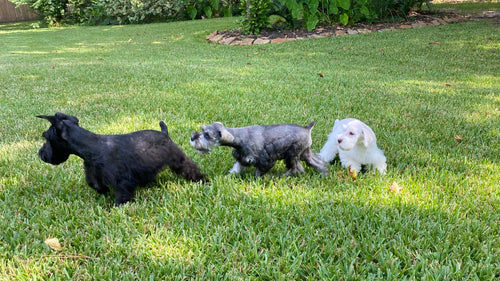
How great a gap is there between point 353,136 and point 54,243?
217cm

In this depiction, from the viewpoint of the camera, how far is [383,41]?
398 inches

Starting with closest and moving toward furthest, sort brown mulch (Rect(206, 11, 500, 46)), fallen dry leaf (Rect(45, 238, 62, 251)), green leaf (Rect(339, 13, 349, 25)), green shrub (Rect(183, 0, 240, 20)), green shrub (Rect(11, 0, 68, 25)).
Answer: fallen dry leaf (Rect(45, 238, 62, 251))
green leaf (Rect(339, 13, 349, 25))
brown mulch (Rect(206, 11, 500, 46))
green shrub (Rect(183, 0, 240, 20))
green shrub (Rect(11, 0, 68, 25))

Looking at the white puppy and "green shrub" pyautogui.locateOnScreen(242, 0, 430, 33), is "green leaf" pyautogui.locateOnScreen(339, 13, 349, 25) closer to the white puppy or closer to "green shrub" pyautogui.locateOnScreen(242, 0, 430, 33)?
"green shrub" pyautogui.locateOnScreen(242, 0, 430, 33)

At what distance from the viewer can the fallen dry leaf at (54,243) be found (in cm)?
202

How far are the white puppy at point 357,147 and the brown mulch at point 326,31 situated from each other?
9.15 metres

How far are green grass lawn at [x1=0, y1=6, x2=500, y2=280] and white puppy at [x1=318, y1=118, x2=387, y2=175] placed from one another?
135mm

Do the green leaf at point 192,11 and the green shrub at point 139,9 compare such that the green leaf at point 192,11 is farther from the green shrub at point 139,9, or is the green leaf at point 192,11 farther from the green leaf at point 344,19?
the green leaf at point 344,19

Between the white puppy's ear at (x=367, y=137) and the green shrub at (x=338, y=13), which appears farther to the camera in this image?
the green shrub at (x=338, y=13)

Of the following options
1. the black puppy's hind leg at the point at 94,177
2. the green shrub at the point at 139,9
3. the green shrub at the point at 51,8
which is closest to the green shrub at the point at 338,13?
the green shrub at the point at 139,9

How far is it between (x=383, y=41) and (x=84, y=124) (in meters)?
8.83

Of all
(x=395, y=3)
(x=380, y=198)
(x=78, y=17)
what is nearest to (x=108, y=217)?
(x=380, y=198)

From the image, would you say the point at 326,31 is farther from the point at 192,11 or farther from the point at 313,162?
the point at 192,11

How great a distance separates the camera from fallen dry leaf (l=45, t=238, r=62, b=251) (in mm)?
2024

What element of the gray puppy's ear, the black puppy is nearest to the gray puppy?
the gray puppy's ear
